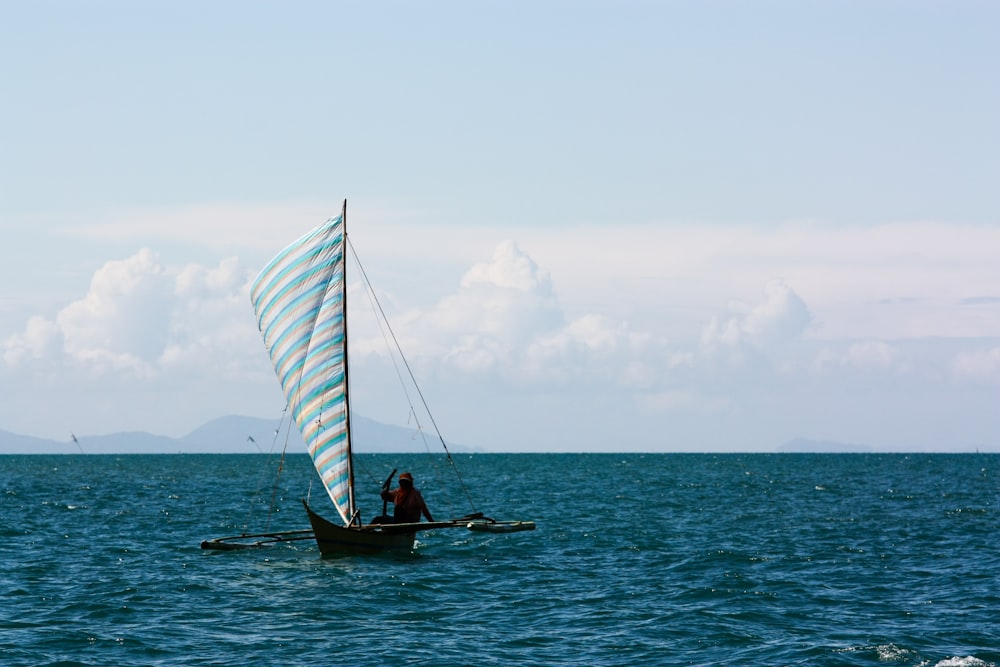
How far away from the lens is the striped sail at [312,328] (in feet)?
108

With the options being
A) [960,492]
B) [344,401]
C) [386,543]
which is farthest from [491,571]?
[960,492]

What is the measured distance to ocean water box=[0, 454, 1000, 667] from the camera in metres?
22.0

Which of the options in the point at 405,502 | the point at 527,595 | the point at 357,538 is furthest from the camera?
the point at 405,502

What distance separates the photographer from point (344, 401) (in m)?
33.1

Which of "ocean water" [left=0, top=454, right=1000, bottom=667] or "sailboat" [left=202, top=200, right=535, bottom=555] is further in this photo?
"sailboat" [left=202, top=200, right=535, bottom=555]

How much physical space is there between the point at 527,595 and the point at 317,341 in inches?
384

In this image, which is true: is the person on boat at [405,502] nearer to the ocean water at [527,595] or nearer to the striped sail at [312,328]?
the ocean water at [527,595]

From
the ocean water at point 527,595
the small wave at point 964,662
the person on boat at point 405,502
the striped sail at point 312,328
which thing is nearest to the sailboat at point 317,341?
the striped sail at point 312,328

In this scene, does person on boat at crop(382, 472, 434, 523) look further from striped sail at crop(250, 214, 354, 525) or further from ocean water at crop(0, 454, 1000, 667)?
striped sail at crop(250, 214, 354, 525)

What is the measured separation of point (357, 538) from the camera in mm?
33531

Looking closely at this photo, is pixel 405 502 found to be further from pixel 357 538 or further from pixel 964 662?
pixel 964 662

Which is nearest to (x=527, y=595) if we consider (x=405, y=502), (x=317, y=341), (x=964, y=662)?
(x=405, y=502)

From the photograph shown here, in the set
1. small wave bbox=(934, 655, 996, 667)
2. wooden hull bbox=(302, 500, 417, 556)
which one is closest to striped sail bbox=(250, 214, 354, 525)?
wooden hull bbox=(302, 500, 417, 556)

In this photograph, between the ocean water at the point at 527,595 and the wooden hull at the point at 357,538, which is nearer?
the ocean water at the point at 527,595
